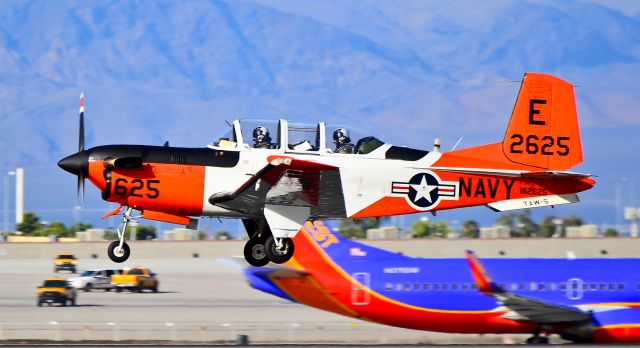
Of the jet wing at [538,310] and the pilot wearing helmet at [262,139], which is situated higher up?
the pilot wearing helmet at [262,139]

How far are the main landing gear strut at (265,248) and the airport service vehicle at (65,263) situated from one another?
36382 mm

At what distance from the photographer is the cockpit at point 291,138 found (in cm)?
2316

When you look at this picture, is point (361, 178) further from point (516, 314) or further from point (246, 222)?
point (516, 314)

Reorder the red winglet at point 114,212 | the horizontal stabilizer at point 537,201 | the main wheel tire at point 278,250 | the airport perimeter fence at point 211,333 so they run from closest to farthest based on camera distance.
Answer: the red winglet at point 114,212 < the main wheel tire at point 278,250 < the horizontal stabilizer at point 537,201 < the airport perimeter fence at point 211,333

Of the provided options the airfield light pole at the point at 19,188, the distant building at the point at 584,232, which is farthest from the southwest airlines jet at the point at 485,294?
the distant building at the point at 584,232

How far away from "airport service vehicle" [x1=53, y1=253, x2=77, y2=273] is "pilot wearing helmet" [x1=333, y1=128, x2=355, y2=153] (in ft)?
125

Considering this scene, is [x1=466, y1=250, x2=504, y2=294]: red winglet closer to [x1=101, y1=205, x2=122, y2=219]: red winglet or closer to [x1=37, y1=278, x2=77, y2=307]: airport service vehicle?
[x1=101, y1=205, x2=122, y2=219]: red winglet

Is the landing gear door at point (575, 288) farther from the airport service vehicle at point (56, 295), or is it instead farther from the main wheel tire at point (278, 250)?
the airport service vehicle at point (56, 295)

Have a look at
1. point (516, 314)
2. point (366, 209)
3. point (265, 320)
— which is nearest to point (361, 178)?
point (366, 209)

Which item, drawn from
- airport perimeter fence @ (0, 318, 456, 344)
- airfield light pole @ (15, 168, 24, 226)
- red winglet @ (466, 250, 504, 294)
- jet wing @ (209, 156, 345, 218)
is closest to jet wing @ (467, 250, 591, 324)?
red winglet @ (466, 250, 504, 294)

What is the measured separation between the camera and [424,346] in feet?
116

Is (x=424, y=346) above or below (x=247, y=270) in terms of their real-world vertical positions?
below

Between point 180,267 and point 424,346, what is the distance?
26784 millimetres

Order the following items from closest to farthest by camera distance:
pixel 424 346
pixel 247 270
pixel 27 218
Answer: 1. pixel 424 346
2. pixel 247 270
3. pixel 27 218
